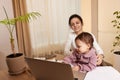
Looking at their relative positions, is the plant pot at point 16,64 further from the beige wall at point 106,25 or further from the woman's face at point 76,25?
the beige wall at point 106,25

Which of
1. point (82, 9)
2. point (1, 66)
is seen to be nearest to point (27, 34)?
point (1, 66)

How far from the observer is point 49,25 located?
2873 mm

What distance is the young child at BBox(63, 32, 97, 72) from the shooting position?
1283 mm

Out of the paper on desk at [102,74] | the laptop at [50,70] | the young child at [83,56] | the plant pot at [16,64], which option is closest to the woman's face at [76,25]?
the young child at [83,56]

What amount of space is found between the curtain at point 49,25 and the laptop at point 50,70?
1696mm

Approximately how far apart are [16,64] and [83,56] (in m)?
0.55

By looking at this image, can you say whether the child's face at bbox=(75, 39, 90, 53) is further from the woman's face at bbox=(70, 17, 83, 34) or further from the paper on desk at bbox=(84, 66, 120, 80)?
the woman's face at bbox=(70, 17, 83, 34)

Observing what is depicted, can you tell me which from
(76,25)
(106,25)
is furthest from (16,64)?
(106,25)

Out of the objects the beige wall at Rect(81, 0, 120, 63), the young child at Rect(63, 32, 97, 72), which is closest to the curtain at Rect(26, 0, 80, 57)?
the beige wall at Rect(81, 0, 120, 63)

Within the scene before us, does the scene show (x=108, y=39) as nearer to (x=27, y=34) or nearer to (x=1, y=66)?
(x=27, y=34)

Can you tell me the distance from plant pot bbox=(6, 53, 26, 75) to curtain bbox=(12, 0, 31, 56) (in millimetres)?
1117

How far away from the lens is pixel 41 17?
111 inches

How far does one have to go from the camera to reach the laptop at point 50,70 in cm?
90

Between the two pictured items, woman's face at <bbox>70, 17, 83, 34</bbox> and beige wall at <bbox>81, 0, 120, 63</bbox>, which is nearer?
woman's face at <bbox>70, 17, 83, 34</bbox>
